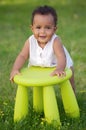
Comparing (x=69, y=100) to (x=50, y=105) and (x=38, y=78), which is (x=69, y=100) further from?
(x=38, y=78)

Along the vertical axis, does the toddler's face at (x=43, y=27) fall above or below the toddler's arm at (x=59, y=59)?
above

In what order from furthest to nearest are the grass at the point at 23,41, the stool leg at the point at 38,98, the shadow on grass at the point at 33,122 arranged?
the stool leg at the point at 38,98 < the grass at the point at 23,41 < the shadow on grass at the point at 33,122

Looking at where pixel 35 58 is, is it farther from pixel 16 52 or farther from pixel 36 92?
pixel 16 52

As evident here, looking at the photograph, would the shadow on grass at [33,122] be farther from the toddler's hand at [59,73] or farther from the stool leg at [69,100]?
the toddler's hand at [59,73]

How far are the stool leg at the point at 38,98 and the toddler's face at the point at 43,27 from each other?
1.37ft

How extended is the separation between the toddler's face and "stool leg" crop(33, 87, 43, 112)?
1.37 ft

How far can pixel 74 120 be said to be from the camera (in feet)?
10.5

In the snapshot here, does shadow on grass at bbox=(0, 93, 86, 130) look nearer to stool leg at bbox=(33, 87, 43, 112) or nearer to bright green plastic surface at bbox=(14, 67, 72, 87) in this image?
stool leg at bbox=(33, 87, 43, 112)

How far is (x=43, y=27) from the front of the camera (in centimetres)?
309

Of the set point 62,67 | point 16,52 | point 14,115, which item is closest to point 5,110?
point 14,115

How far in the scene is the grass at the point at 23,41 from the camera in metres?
3.16

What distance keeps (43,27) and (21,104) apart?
0.64 metres

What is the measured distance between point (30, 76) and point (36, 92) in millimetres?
298

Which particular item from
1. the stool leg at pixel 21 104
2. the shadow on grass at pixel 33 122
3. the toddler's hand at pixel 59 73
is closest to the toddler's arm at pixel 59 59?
the toddler's hand at pixel 59 73
